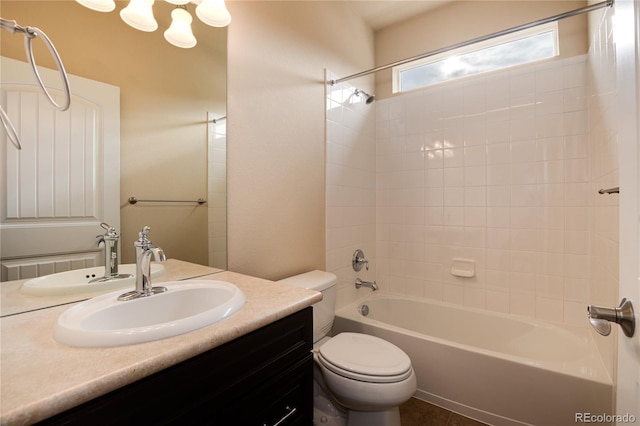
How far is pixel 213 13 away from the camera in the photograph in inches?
47.0

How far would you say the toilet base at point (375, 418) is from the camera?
4.38 ft

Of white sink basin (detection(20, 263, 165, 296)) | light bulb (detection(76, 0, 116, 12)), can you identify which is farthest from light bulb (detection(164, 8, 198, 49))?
white sink basin (detection(20, 263, 165, 296))

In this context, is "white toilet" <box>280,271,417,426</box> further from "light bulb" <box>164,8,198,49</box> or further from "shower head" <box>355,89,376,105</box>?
"shower head" <box>355,89,376,105</box>

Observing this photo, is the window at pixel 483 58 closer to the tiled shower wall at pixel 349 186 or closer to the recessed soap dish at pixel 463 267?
the tiled shower wall at pixel 349 186

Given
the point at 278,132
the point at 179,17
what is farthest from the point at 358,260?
the point at 179,17

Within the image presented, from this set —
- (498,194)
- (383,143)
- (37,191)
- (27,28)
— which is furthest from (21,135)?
(498,194)

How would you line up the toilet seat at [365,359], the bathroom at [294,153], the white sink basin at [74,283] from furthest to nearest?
the bathroom at [294,153], the toilet seat at [365,359], the white sink basin at [74,283]

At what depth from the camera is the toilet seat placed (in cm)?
125

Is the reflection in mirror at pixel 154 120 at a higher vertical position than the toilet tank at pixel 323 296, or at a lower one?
higher

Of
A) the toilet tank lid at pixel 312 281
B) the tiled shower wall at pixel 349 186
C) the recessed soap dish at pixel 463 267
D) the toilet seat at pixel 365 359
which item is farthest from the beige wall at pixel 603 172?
the tiled shower wall at pixel 349 186

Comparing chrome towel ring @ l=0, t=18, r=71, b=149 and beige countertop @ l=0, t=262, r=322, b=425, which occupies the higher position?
chrome towel ring @ l=0, t=18, r=71, b=149

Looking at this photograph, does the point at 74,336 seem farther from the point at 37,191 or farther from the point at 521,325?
the point at 521,325

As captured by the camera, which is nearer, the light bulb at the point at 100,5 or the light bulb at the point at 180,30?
the light bulb at the point at 100,5

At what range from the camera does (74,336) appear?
605 millimetres
